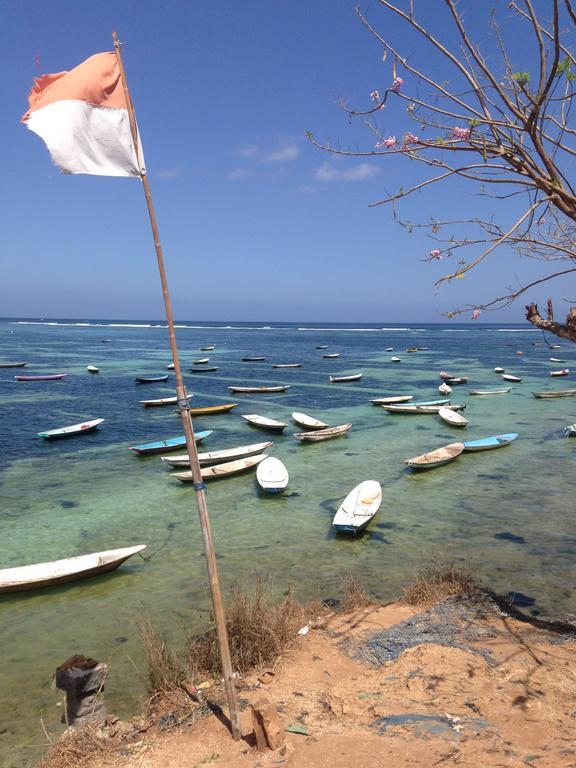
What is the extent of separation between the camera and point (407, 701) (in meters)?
6.23

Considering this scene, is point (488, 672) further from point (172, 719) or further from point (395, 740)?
point (172, 719)

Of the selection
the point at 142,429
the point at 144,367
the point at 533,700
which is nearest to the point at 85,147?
the point at 533,700

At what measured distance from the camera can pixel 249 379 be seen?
48.6m

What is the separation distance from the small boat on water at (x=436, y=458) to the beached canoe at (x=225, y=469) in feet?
18.4

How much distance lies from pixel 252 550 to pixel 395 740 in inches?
298

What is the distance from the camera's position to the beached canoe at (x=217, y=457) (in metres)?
19.3

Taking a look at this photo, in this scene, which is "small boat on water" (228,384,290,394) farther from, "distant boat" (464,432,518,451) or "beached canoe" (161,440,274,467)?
"distant boat" (464,432,518,451)

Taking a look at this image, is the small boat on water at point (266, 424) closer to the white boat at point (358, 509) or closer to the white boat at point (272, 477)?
the white boat at point (272, 477)

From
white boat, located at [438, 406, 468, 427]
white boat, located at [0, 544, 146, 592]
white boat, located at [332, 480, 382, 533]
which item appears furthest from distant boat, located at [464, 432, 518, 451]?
white boat, located at [0, 544, 146, 592]

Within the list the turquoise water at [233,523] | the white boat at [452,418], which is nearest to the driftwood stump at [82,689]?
the turquoise water at [233,523]

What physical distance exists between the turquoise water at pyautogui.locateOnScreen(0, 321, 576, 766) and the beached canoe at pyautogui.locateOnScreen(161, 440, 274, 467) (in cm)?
75

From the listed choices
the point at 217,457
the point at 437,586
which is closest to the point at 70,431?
the point at 217,457

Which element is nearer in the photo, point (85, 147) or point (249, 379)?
point (85, 147)

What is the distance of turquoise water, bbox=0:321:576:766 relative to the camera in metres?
9.19
